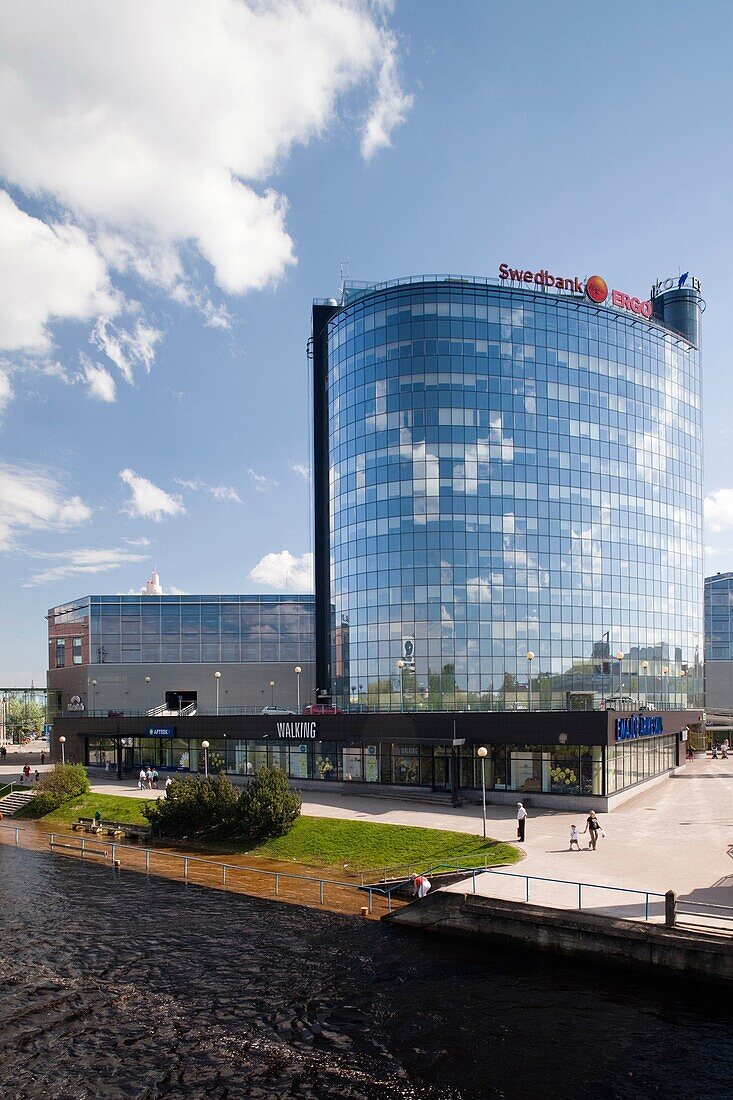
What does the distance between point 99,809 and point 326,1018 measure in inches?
1749

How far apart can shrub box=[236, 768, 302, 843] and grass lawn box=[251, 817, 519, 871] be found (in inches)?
27.5

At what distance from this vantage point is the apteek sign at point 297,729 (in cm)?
6600

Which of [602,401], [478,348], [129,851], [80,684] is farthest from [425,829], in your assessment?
[80,684]

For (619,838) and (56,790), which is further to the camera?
(56,790)

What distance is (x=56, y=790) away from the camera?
2694 inches

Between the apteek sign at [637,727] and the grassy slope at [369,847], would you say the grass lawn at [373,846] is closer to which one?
the grassy slope at [369,847]

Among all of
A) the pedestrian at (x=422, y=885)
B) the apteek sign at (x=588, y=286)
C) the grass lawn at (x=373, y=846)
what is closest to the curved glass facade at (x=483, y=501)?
the apteek sign at (x=588, y=286)

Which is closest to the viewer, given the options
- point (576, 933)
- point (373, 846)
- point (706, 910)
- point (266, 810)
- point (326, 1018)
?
point (326, 1018)

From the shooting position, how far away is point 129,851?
5028cm

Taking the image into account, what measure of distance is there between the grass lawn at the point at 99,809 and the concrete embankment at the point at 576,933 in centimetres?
3298

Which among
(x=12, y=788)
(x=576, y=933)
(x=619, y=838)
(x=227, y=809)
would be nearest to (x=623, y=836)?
(x=619, y=838)

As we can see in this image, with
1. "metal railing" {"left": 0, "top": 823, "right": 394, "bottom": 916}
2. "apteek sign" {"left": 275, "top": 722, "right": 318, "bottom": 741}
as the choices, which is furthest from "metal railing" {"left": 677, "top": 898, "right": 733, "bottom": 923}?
"apteek sign" {"left": 275, "top": 722, "right": 318, "bottom": 741}

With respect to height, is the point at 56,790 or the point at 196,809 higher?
the point at 196,809

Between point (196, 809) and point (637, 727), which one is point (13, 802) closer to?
point (196, 809)
